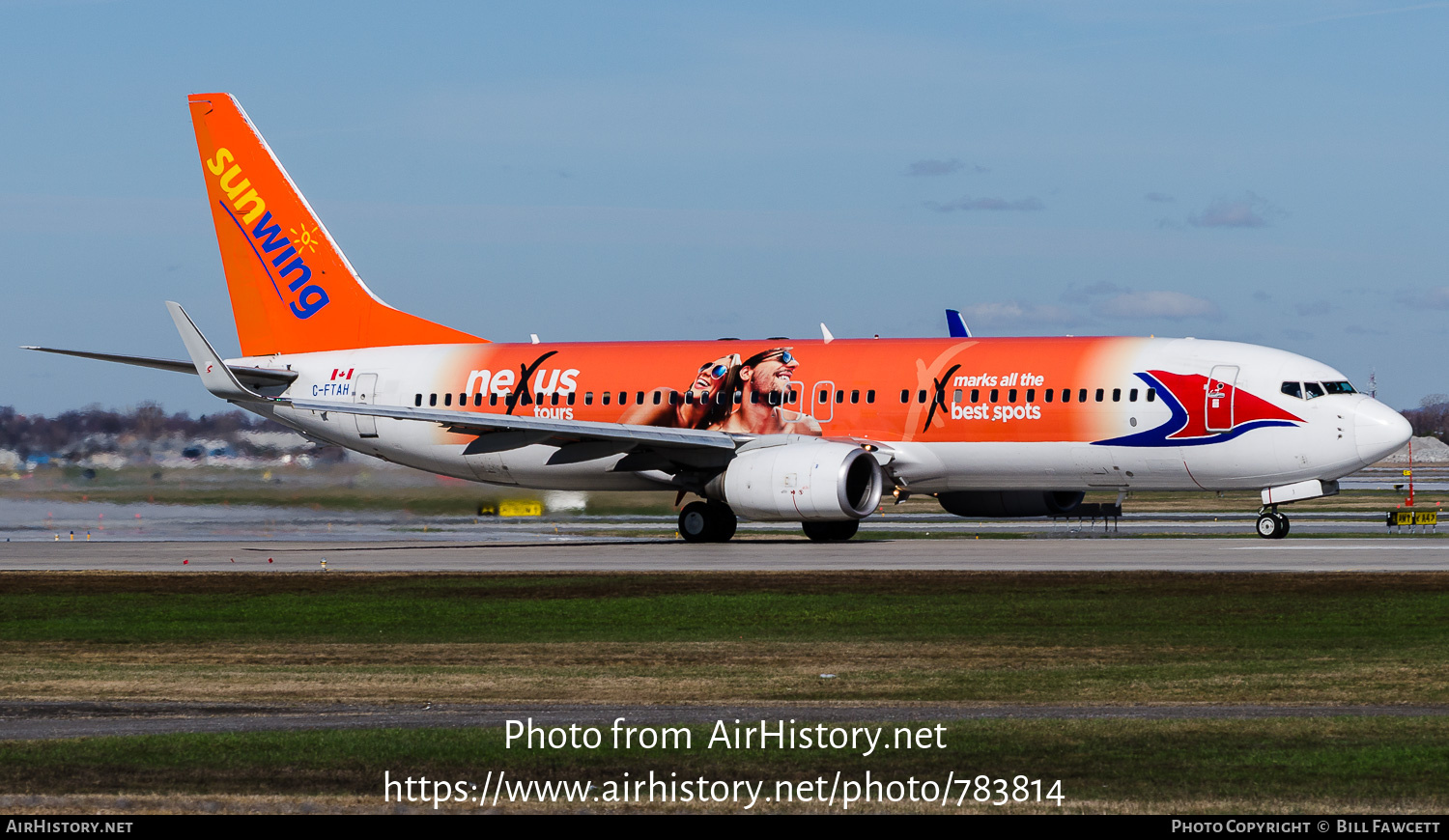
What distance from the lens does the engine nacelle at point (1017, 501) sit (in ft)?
131

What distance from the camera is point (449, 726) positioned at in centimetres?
1340

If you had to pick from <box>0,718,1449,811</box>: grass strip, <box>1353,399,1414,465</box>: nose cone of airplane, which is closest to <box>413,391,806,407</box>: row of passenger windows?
<box>1353,399,1414,465</box>: nose cone of airplane

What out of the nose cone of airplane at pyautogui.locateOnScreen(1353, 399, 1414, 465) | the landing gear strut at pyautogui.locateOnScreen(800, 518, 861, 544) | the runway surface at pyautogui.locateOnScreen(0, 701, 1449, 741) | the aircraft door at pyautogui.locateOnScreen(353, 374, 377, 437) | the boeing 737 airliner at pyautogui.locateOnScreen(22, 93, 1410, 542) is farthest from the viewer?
the aircraft door at pyautogui.locateOnScreen(353, 374, 377, 437)

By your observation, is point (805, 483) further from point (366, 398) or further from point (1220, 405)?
point (366, 398)

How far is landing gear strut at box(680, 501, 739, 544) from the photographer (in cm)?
4019

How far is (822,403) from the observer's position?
39.5 metres

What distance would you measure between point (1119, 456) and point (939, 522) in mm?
16606

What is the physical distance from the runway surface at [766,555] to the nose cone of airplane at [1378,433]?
1.92 meters

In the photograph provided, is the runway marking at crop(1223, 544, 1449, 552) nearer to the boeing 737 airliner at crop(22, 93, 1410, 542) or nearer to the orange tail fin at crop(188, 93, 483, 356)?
the boeing 737 airliner at crop(22, 93, 1410, 542)

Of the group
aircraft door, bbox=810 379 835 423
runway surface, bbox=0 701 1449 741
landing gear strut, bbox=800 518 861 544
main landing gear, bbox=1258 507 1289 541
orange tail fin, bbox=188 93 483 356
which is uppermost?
orange tail fin, bbox=188 93 483 356

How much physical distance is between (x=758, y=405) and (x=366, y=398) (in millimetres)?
10963

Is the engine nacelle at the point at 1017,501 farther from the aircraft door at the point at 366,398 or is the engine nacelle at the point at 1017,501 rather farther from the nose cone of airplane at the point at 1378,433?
the aircraft door at the point at 366,398

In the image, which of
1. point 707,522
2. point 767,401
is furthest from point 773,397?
point 707,522

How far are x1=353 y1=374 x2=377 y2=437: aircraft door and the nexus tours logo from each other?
Answer: 2.82 m
